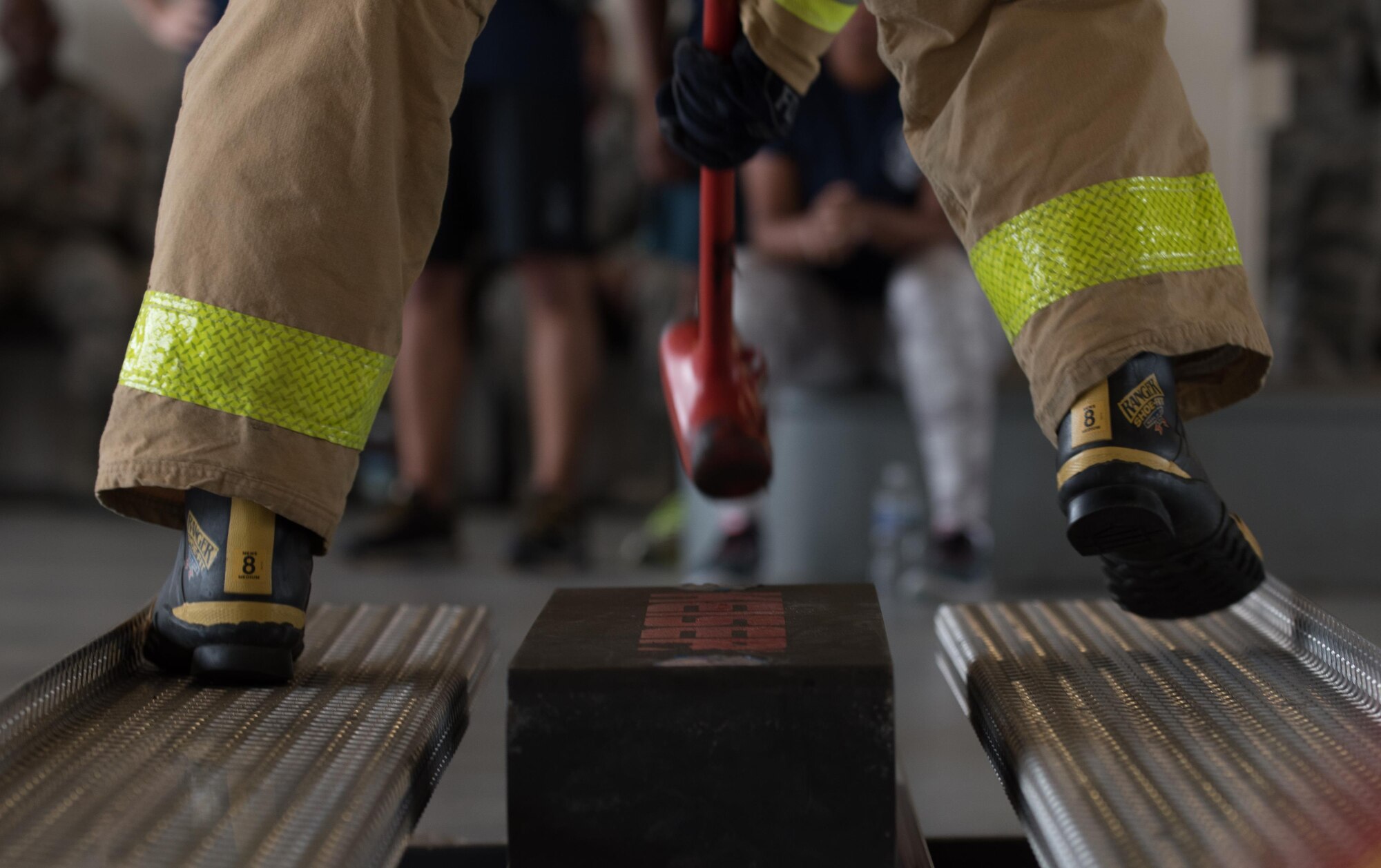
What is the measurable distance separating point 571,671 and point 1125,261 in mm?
393

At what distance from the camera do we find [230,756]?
0.69 m

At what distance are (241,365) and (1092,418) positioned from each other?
0.49 metres

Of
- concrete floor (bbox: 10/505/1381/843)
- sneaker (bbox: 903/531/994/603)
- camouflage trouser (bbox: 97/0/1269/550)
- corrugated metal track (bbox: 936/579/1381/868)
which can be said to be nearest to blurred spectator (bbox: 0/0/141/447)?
concrete floor (bbox: 10/505/1381/843)

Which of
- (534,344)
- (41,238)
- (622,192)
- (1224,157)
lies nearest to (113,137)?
(41,238)

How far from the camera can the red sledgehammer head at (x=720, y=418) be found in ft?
3.09

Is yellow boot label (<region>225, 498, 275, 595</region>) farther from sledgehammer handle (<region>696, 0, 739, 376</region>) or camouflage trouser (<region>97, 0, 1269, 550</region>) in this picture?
sledgehammer handle (<region>696, 0, 739, 376</region>)

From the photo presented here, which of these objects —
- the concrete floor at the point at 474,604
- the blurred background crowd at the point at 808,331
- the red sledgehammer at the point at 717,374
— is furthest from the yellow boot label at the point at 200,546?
the blurred background crowd at the point at 808,331

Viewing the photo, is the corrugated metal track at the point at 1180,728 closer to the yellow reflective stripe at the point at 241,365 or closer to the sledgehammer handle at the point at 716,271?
the sledgehammer handle at the point at 716,271

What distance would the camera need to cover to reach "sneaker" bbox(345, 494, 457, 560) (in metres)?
2.34

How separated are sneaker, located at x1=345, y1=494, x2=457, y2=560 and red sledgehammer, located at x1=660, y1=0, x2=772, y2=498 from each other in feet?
4.50

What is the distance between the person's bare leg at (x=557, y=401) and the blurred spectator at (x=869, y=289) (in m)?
0.29

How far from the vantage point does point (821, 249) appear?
2.22 meters

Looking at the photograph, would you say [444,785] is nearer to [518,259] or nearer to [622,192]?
[518,259]

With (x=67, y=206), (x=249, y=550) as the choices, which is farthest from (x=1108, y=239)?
(x=67, y=206)
